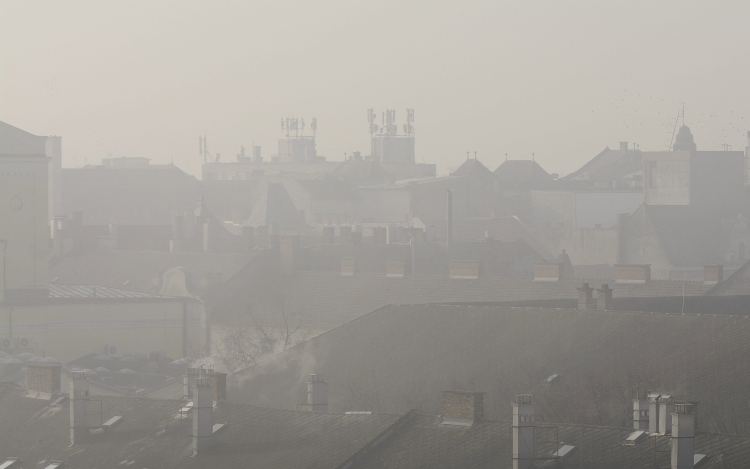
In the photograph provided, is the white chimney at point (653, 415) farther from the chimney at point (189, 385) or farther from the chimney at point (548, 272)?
the chimney at point (548, 272)

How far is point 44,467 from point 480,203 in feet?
279

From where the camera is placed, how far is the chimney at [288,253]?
59.1m

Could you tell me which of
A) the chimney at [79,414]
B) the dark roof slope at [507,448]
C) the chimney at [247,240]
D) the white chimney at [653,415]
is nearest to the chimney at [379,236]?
the chimney at [247,240]

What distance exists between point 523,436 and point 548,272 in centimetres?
2899

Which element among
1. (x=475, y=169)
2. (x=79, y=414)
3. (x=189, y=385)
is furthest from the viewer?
(x=475, y=169)

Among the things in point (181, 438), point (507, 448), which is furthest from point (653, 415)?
point (181, 438)

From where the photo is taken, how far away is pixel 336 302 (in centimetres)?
5372

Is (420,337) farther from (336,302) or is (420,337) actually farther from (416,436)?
(336,302)

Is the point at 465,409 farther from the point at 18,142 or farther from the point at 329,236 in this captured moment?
the point at 329,236

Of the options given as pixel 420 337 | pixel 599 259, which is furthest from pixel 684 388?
pixel 599 259

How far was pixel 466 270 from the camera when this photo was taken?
5319 centimetres

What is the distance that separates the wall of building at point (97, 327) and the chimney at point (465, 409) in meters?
25.5

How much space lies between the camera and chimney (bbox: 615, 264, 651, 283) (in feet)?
163

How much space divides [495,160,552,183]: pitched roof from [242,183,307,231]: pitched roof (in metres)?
28.1
